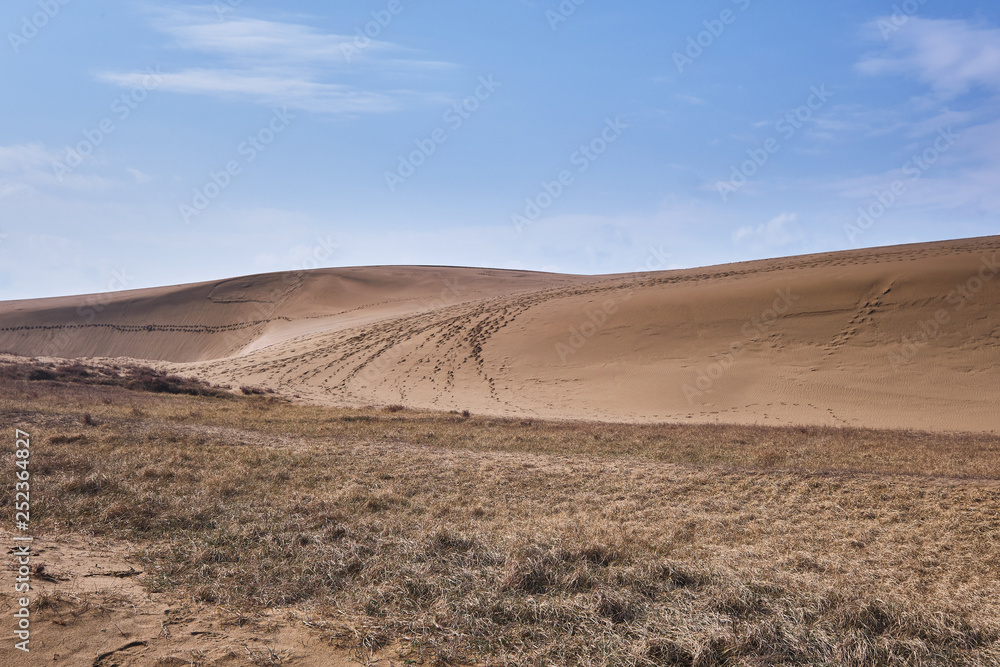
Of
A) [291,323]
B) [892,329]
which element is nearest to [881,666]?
[892,329]

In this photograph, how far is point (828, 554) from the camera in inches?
265

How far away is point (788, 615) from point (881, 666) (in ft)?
2.28

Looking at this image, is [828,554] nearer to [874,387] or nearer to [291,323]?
[874,387]

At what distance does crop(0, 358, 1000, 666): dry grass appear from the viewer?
15.2ft

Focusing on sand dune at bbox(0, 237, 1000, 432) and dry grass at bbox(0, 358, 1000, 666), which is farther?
sand dune at bbox(0, 237, 1000, 432)

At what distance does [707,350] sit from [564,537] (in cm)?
2354

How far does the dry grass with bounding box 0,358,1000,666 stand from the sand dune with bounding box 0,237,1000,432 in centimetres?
967

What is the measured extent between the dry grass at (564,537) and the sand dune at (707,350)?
31.7ft

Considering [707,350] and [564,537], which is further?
[707,350]

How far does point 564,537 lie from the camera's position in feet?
22.0

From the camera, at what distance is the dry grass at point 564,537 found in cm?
464

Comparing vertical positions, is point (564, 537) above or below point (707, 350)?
below

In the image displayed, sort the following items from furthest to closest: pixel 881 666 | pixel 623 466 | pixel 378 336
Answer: pixel 378 336, pixel 623 466, pixel 881 666

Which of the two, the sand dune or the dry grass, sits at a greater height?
the sand dune
